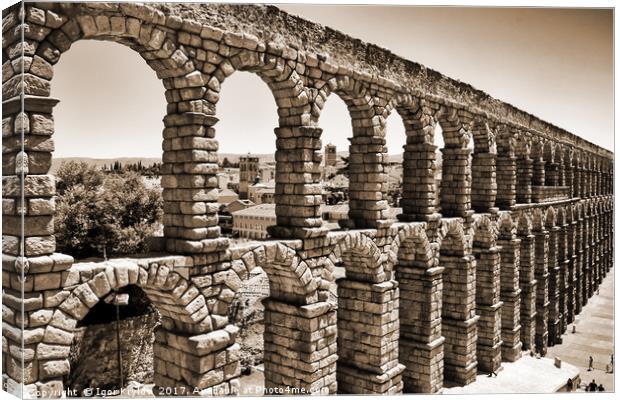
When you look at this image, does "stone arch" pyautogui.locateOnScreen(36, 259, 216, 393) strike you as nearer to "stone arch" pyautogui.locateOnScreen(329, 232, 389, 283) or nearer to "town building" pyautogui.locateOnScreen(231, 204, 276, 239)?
"stone arch" pyautogui.locateOnScreen(329, 232, 389, 283)

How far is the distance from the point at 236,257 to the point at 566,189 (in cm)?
2312

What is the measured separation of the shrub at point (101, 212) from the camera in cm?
2198

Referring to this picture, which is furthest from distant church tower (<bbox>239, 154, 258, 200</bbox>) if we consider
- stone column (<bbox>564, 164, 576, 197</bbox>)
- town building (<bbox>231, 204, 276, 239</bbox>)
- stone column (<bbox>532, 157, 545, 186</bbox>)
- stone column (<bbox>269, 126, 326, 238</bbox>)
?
stone column (<bbox>269, 126, 326, 238</bbox>)

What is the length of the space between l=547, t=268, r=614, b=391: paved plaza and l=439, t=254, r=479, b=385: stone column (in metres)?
6.23

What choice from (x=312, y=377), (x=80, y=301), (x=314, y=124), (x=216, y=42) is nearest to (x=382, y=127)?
(x=314, y=124)

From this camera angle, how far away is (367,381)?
39.9 ft

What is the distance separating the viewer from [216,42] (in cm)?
860

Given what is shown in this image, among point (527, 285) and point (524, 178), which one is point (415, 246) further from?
point (527, 285)

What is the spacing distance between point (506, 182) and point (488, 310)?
4.86 meters

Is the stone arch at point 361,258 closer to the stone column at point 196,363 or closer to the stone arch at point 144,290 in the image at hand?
the stone column at point 196,363

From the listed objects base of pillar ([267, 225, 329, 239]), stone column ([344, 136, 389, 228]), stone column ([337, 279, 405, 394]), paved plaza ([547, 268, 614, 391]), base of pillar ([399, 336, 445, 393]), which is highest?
stone column ([344, 136, 389, 228])

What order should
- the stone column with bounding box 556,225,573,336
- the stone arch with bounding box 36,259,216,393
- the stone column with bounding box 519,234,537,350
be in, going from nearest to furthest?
the stone arch with bounding box 36,259,216,393 → the stone column with bounding box 519,234,537,350 → the stone column with bounding box 556,225,573,336

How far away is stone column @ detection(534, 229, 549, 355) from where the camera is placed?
2356 cm

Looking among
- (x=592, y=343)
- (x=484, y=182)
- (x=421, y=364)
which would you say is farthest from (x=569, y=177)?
(x=421, y=364)
